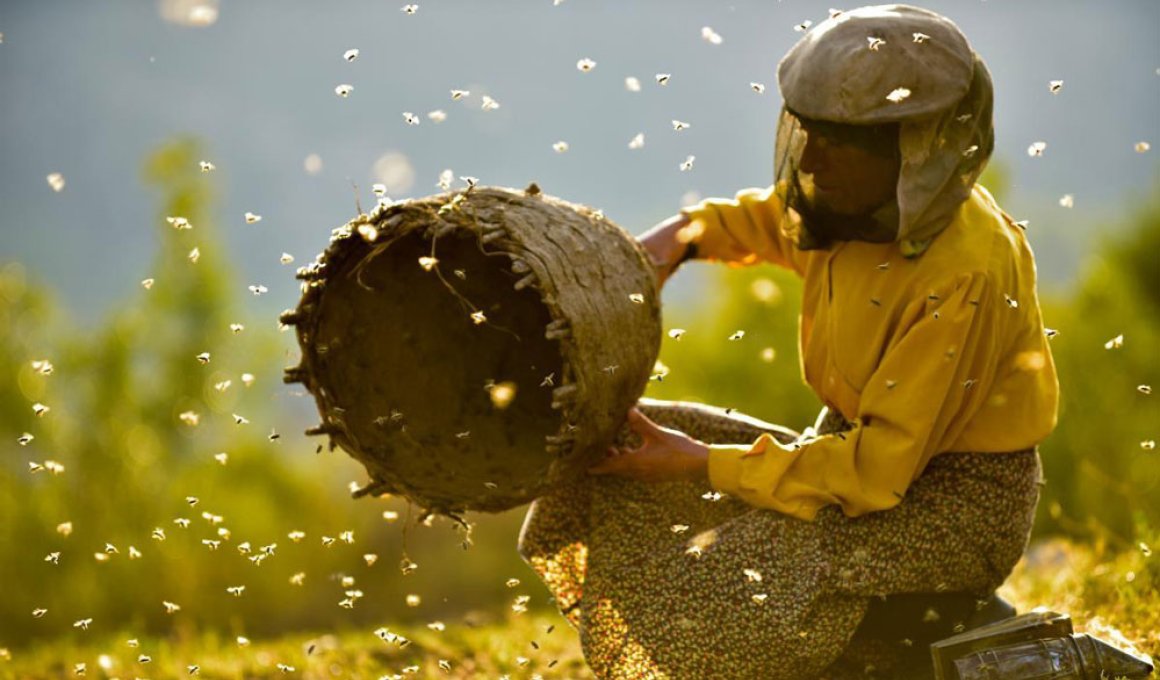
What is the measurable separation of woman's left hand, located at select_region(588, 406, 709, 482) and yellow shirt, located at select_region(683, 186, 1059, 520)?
0.25 ft

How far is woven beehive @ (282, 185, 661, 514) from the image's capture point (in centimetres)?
402

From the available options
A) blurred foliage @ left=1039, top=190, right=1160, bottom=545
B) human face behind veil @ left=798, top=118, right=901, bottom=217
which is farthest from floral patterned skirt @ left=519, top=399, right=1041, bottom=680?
blurred foliage @ left=1039, top=190, right=1160, bottom=545

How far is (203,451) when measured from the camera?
24.5 metres

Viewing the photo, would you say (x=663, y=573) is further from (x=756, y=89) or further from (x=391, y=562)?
(x=391, y=562)

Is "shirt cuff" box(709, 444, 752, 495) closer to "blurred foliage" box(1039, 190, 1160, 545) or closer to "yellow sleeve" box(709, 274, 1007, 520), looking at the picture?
"yellow sleeve" box(709, 274, 1007, 520)

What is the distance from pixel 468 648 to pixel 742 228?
7.28ft

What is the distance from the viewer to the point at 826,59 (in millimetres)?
3814

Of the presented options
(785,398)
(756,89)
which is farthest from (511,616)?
(785,398)

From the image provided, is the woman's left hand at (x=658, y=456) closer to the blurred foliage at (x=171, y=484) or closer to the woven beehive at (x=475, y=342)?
the woven beehive at (x=475, y=342)

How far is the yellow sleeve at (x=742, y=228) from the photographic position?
4.82 meters

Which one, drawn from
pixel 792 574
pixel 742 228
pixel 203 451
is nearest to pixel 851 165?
pixel 742 228

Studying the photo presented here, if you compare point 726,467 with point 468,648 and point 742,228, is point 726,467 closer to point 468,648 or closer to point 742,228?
point 742,228

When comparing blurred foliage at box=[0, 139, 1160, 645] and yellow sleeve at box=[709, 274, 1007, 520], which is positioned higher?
blurred foliage at box=[0, 139, 1160, 645]

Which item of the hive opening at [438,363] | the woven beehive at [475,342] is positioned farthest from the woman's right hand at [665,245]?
the hive opening at [438,363]
